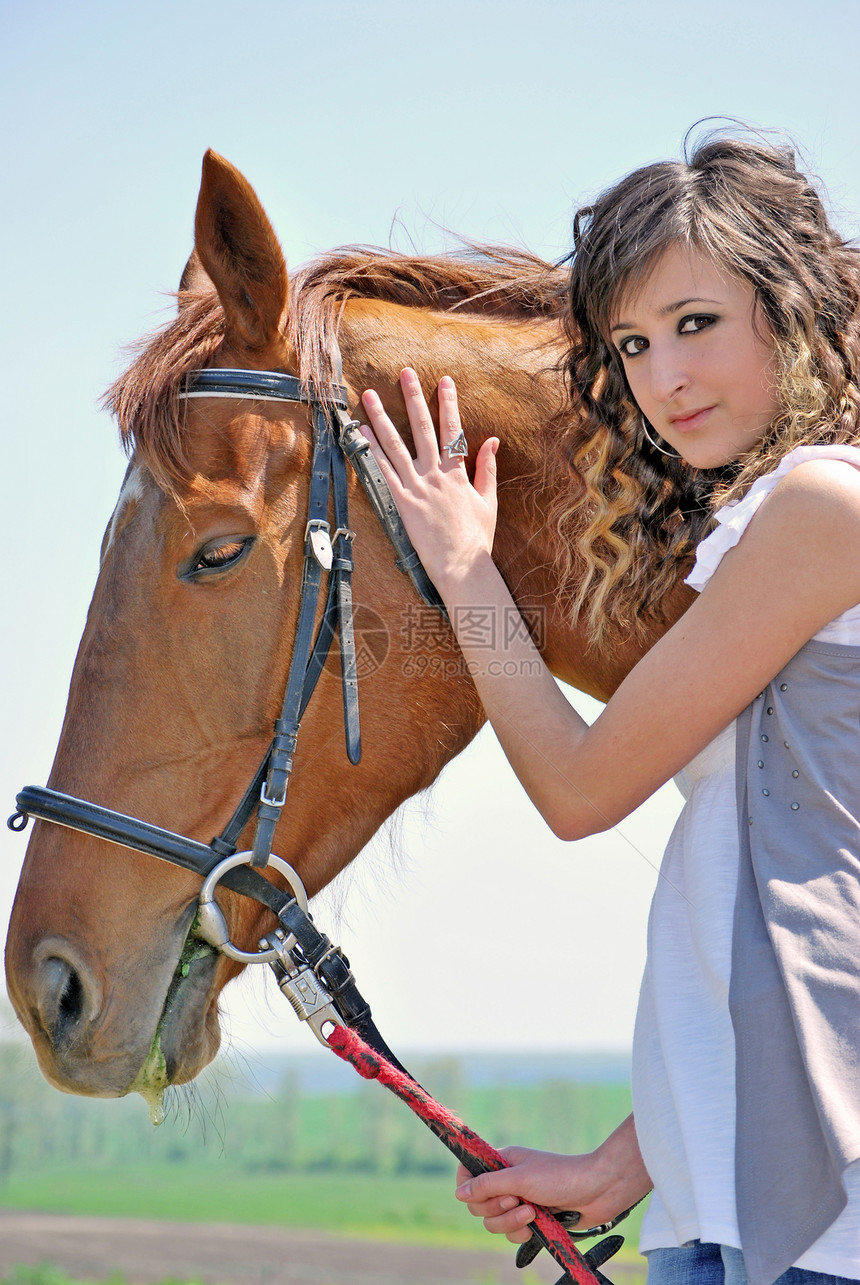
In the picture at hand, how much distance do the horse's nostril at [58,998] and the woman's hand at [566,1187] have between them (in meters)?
0.77

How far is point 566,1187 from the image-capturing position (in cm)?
176

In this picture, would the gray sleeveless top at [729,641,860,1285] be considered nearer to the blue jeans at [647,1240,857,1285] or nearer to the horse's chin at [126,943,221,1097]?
the blue jeans at [647,1240,857,1285]

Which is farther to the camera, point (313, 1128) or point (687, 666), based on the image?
point (313, 1128)

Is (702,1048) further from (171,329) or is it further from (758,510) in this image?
(171,329)

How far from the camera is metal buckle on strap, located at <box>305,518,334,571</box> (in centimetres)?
201

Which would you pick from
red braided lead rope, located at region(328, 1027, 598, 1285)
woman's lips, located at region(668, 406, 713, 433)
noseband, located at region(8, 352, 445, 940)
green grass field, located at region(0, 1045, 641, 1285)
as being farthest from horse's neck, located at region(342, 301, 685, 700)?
green grass field, located at region(0, 1045, 641, 1285)

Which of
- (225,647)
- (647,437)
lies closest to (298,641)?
(225,647)

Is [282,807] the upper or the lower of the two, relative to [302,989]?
upper

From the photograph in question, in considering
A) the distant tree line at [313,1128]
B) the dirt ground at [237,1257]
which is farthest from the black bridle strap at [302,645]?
the distant tree line at [313,1128]

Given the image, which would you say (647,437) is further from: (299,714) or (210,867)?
(210,867)

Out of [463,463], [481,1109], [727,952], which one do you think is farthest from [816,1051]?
[481,1109]

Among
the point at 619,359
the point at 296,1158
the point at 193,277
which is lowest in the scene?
the point at 296,1158

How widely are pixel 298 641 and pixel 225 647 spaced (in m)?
0.14

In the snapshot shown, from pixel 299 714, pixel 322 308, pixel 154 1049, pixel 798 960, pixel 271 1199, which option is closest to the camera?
pixel 798 960
